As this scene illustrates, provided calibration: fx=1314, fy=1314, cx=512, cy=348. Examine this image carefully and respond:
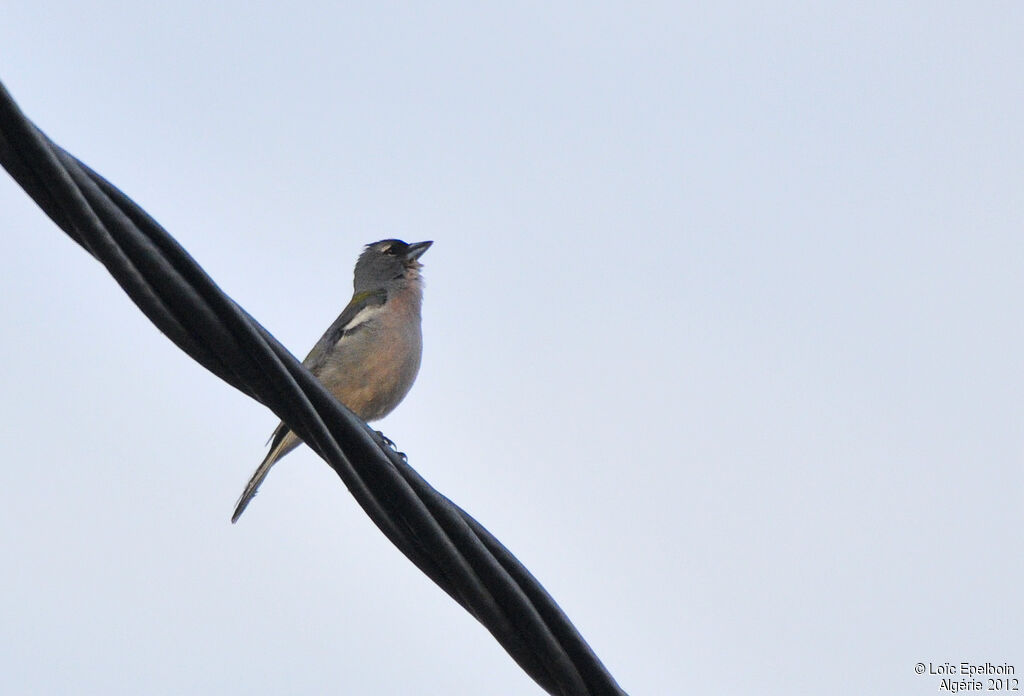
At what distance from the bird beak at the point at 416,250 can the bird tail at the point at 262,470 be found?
225 centimetres

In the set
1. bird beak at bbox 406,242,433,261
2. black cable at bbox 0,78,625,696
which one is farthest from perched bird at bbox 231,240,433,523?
black cable at bbox 0,78,625,696

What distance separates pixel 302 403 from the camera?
327 centimetres

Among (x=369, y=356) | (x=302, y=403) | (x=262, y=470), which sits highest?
(x=369, y=356)

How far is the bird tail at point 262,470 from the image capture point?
30.9ft

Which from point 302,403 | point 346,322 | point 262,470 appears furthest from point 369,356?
→ point 302,403

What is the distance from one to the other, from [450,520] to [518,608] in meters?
0.29

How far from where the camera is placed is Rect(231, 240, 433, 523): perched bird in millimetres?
9656

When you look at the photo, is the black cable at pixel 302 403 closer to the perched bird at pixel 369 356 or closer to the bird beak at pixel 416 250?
the perched bird at pixel 369 356

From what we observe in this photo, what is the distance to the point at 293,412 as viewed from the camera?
3299 millimetres

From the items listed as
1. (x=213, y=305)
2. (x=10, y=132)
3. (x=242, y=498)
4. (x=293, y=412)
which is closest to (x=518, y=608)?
(x=293, y=412)

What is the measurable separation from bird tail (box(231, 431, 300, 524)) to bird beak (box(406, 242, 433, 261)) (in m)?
2.25

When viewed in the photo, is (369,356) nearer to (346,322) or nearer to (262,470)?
(346,322)

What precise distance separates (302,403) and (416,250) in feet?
26.4

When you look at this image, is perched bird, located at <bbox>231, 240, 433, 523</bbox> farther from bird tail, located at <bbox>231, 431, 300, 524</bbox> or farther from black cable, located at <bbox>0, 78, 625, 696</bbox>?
black cable, located at <bbox>0, 78, 625, 696</bbox>
